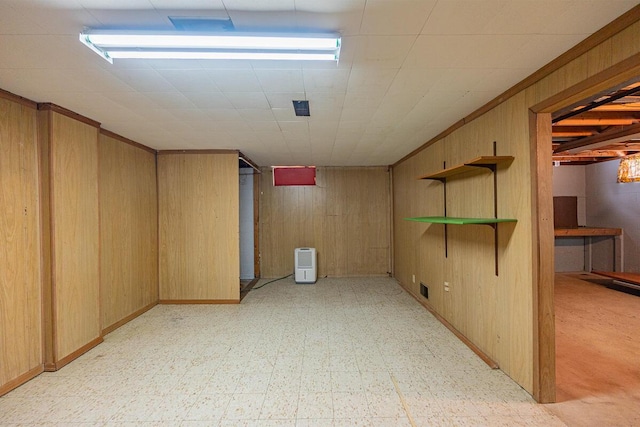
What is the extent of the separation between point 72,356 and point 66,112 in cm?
231

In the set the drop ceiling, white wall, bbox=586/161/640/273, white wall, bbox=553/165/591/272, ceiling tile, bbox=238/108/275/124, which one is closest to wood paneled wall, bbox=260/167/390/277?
the drop ceiling

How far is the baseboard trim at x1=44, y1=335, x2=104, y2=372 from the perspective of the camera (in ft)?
7.89

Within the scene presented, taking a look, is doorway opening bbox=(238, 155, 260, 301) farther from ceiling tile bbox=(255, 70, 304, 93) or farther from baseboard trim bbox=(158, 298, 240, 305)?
ceiling tile bbox=(255, 70, 304, 93)

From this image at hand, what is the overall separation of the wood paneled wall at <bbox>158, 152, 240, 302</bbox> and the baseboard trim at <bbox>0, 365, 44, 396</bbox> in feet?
6.15

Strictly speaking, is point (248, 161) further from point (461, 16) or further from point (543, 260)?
point (543, 260)

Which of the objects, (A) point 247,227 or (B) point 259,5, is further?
(A) point 247,227

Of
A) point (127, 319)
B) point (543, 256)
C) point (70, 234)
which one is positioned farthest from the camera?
point (127, 319)

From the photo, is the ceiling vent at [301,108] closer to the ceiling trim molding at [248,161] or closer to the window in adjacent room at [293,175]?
the ceiling trim molding at [248,161]

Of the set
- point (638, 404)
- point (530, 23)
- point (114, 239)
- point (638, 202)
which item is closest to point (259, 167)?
point (114, 239)

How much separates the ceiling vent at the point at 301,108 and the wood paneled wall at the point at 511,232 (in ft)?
5.35

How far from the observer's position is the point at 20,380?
7.23 ft

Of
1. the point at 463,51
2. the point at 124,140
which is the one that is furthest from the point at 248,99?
the point at 124,140

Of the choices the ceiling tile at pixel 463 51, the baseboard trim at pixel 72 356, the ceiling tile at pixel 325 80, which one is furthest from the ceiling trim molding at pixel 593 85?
the baseboard trim at pixel 72 356

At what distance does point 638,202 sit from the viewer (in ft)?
16.7
